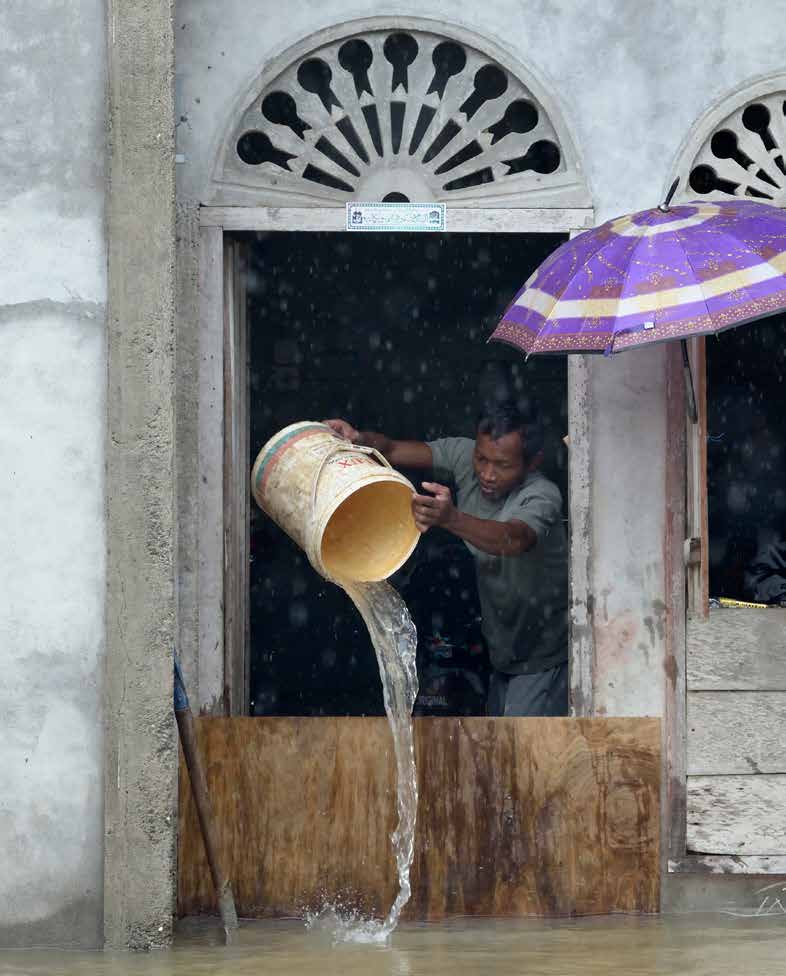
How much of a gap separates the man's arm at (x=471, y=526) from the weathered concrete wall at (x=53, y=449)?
1.18 meters

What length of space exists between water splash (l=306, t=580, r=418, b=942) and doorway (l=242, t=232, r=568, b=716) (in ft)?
10.8

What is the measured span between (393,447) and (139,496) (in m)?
1.66

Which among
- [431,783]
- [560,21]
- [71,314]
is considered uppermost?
[560,21]

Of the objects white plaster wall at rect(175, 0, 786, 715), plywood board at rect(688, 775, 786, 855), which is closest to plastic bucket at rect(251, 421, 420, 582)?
white plaster wall at rect(175, 0, 786, 715)

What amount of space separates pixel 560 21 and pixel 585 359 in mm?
1310

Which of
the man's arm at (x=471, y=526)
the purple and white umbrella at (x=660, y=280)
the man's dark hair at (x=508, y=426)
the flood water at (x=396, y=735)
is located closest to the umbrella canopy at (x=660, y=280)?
the purple and white umbrella at (x=660, y=280)

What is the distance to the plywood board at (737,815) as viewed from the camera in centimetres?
626

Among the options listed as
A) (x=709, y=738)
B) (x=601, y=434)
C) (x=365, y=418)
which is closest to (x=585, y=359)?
(x=601, y=434)

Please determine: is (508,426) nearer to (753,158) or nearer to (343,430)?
(343,430)

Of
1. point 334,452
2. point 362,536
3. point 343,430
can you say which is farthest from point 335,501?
point 343,430

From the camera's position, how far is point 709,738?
6.30 m

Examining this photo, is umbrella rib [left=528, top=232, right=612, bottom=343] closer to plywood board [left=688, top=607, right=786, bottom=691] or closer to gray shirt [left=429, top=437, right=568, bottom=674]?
gray shirt [left=429, top=437, right=568, bottom=674]

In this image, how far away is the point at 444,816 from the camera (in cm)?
617

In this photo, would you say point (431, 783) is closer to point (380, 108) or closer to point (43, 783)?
point (43, 783)
